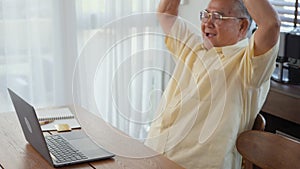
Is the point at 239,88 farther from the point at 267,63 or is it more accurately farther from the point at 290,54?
the point at 290,54

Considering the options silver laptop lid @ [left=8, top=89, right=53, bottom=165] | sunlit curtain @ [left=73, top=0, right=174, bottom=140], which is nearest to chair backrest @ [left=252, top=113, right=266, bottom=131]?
silver laptop lid @ [left=8, top=89, right=53, bottom=165]

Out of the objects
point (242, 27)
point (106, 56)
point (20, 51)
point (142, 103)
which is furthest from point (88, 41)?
point (242, 27)

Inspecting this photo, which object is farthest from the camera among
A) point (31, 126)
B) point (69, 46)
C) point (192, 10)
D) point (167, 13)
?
point (192, 10)

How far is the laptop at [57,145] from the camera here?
1550 millimetres

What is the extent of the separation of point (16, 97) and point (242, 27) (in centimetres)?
92

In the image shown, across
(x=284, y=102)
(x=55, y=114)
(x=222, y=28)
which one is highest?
(x=222, y=28)

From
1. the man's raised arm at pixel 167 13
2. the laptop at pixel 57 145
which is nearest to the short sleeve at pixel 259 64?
the man's raised arm at pixel 167 13

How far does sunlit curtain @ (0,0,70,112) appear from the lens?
284cm

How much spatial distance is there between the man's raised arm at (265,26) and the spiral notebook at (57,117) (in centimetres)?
76

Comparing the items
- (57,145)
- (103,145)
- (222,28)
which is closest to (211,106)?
(222,28)

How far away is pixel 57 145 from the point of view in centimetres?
170

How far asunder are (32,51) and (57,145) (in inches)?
53.9

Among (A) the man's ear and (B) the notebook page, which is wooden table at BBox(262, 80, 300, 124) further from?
(B) the notebook page

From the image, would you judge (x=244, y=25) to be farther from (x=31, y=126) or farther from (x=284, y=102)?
(x=31, y=126)
